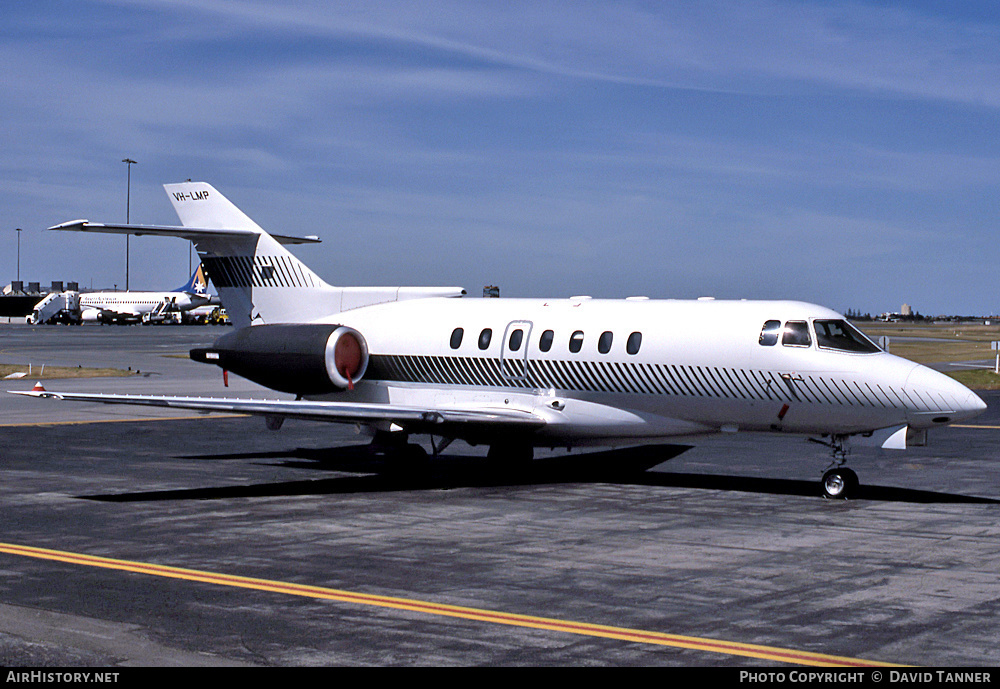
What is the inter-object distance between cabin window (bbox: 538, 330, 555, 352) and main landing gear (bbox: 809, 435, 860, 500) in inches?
186

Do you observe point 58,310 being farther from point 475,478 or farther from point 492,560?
point 492,560

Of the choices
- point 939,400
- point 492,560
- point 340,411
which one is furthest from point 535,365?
point 492,560

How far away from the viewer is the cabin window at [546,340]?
19848 millimetres

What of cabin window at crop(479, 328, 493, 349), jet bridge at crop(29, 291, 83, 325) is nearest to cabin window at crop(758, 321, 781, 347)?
cabin window at crop(479, 328, 493, 349)

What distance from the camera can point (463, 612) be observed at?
34.3ft

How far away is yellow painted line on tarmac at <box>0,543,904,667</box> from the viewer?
29.7ft

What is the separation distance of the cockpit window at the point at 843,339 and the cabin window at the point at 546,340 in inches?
177

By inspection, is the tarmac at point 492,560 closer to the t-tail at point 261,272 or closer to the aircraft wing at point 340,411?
the aircraft wing at point 340,411

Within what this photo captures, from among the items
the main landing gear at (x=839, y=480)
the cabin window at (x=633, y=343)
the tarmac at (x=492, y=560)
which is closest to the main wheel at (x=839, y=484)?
the main landing gear at (x=839, y=480)

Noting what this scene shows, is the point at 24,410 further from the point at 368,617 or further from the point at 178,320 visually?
the point at 178,320

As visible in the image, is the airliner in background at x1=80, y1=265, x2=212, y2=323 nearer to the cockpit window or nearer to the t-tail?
the t-tail

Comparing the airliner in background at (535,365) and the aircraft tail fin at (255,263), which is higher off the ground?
the aircraft tail fin at (255,263)

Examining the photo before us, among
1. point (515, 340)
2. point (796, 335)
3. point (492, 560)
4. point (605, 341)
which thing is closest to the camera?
point (492, 560)

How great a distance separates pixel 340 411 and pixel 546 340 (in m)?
3.91
